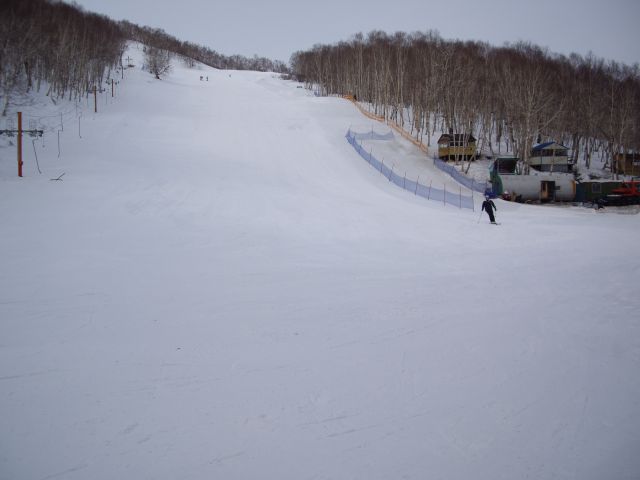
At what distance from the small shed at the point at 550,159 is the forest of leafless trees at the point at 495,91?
1.66 m

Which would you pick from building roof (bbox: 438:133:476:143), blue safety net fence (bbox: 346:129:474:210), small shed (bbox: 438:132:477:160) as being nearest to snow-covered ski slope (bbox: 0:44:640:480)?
Result: blue safety net fence (bbox: 346:129:474:210)

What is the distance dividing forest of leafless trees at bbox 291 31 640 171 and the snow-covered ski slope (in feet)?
86.8

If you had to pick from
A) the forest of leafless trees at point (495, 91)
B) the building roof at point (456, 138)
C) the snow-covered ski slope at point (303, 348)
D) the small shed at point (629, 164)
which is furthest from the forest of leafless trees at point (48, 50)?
the small shed at point (629, 164)

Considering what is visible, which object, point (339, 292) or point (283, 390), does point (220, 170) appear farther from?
point (283, 390)

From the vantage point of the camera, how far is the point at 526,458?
10.1 feet

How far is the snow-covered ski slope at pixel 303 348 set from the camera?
120 inches

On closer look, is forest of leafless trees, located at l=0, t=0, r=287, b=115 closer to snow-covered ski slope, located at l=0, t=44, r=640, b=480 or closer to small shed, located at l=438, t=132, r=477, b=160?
snow-covered ski slope, located at l=0, t=44, r=640, b=480

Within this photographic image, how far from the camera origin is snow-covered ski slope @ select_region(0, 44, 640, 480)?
305 centimetres

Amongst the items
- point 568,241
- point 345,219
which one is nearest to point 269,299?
point 345,219

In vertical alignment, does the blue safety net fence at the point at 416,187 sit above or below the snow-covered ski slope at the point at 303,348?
above

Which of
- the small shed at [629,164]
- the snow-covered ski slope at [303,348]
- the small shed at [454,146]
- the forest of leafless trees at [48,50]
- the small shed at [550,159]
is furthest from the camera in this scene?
the small shed at [629,164]

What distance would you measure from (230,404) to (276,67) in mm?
151834

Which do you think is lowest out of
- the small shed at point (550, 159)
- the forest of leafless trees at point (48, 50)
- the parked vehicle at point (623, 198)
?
the parked vehicle at point (623, 198)

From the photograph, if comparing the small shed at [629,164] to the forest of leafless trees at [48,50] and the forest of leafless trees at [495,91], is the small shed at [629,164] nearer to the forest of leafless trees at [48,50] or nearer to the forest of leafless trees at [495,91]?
the forest of leafless trees at [495,91]
